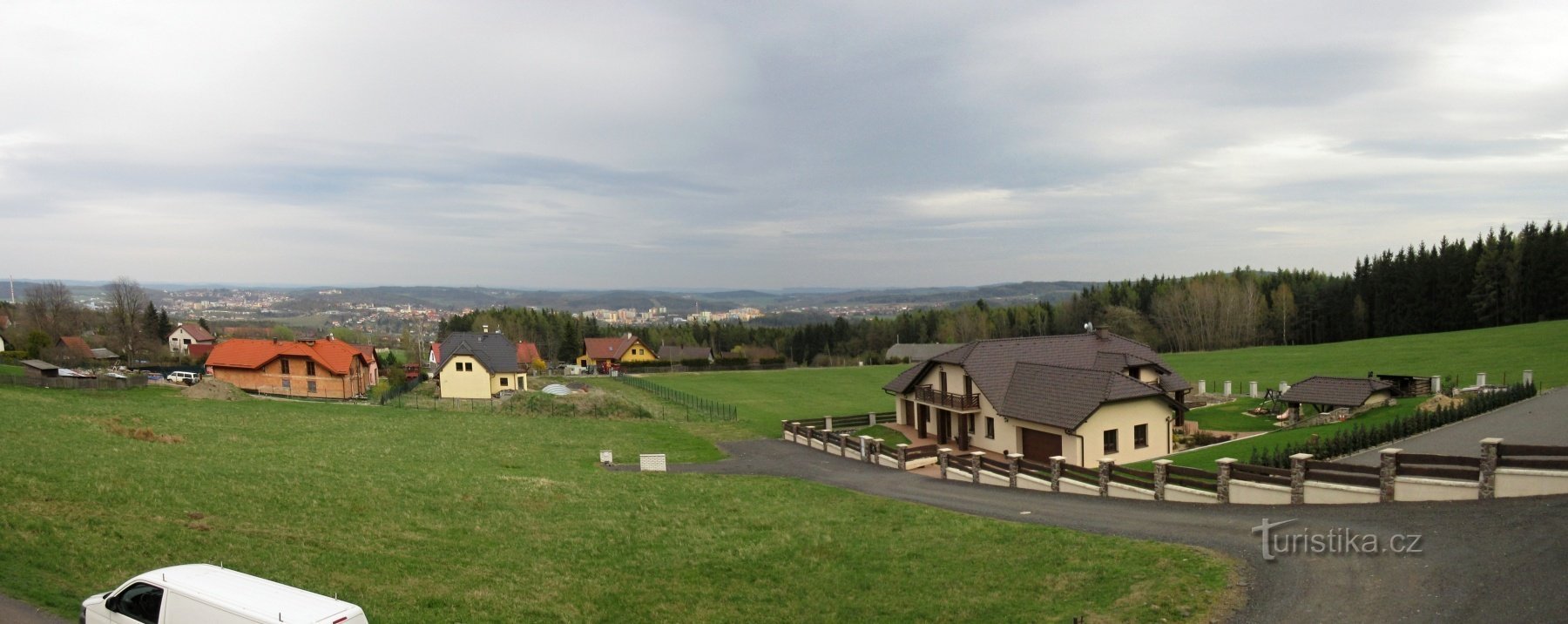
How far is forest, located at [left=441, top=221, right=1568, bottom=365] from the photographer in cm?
8131

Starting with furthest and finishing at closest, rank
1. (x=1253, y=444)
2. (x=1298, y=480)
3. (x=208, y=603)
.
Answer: (x=1253, y=444) → (x=1298, y=480) → (x=208, y=603)

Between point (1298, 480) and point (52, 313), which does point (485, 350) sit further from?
point (52, 313)

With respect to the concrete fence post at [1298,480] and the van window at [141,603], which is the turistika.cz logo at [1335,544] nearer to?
the concrete fence post at [1298,480]

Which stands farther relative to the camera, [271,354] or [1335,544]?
[271,354]

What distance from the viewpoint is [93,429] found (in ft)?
75.8

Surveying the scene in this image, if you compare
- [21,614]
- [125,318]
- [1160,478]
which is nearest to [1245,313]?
[1160,478]

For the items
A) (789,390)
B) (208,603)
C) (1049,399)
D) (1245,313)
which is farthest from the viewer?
(1245,313)

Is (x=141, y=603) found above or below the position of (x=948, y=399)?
above

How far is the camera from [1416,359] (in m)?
60.2

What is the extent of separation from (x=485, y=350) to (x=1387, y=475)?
208 ft

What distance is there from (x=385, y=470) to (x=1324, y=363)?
240 feet

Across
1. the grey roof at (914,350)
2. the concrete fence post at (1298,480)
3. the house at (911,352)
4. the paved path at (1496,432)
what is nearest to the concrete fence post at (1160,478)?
the concrete fence post at (1298,480)

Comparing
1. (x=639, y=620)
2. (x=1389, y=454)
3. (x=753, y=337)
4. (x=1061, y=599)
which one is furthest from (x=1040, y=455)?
(x=753, y=337)

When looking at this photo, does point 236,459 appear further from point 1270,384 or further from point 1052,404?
point 1270,384
